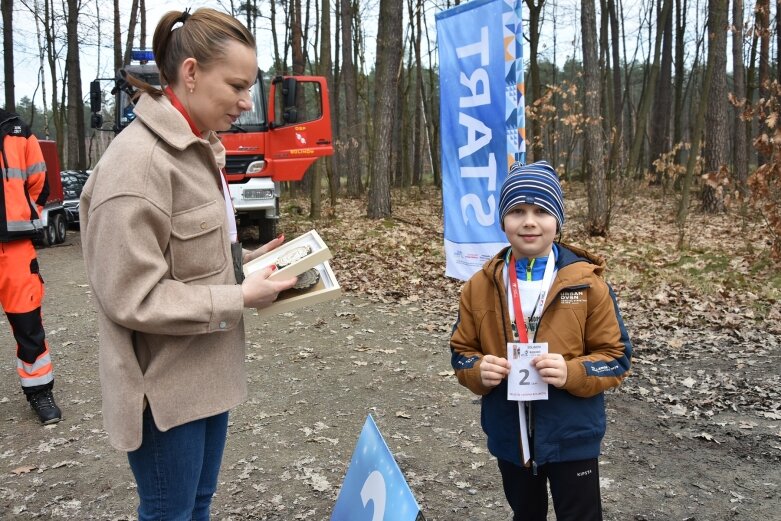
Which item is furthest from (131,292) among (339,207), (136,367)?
(339,207)

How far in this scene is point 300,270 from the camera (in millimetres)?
1865

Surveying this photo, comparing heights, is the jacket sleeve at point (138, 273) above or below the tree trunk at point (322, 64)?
below

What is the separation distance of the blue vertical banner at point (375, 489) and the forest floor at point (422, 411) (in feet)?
2.18

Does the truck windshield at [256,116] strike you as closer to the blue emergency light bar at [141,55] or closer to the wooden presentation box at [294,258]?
the blue emergency light bar at [141,55]

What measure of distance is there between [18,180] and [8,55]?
17834mm

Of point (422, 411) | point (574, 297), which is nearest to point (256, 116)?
point (422, 411)

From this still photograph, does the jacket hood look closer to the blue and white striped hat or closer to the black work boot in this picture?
the blue and white striped hat

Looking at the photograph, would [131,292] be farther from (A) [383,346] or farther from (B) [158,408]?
(A) [383,346]

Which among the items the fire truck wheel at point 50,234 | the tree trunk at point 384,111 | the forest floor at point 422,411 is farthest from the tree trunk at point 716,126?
the fire truck wheel at point 50,234

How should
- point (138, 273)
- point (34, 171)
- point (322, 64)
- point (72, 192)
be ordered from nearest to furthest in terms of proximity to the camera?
point (138, 273)
point (34, 171)
point (322, 64)
point (72, 192)

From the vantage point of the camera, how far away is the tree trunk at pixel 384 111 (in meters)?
13.5

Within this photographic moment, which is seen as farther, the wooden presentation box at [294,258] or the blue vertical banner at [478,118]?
the blue vertical banner at [478,118]

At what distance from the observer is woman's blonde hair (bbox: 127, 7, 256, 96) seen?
1.68m

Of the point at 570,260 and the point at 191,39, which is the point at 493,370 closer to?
the point at 570,260
